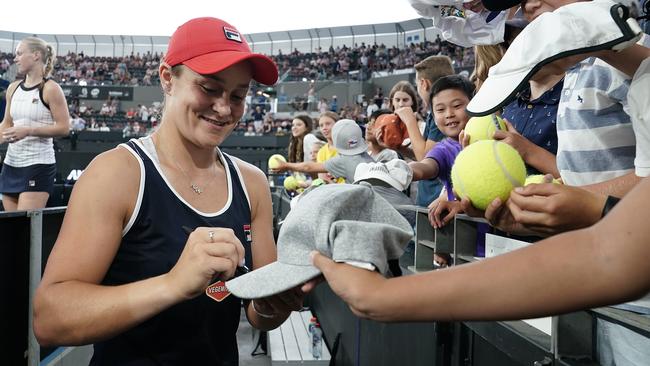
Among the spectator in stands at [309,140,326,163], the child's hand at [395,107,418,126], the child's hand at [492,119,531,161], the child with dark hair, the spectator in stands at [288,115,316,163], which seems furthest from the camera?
the spectator in stands at [288,115,316,163]

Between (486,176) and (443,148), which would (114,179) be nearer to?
→ (486,176)

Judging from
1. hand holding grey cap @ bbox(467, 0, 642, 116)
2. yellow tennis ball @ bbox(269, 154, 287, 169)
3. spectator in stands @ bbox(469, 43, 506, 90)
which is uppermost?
spectator in stands @ bbox(469, 43, 506, 90)

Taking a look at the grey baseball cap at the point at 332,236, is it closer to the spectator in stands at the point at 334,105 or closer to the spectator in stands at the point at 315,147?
the spectator in stands at the point at 315,147

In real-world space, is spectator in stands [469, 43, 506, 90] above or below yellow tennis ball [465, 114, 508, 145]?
above

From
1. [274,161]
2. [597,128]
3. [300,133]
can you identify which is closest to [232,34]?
[597,128]

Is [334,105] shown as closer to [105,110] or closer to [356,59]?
[356,59]

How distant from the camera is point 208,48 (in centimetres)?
156

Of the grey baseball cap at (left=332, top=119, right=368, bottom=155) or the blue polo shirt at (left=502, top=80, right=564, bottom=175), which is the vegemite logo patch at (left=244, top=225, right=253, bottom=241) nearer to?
the blue polo shirt at (left=502, top=80, right=564, bottom=175)

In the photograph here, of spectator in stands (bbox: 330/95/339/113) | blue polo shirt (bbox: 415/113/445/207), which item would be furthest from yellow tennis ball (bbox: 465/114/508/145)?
A: spectator in stands (bbox: 330/95/339/113)

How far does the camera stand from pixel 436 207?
2.29 metres

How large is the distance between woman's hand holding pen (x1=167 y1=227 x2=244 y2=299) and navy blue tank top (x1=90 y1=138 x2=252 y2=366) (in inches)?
12.4

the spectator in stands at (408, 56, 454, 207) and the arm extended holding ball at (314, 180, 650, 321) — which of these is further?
the spectator in stands at (408, 56, 454, 207)

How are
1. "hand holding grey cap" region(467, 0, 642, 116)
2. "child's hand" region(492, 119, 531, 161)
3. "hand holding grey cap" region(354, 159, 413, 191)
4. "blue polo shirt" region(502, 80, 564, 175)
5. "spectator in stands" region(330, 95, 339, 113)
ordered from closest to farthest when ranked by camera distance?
"hand holding grey cap" region(467, 0, 642, 116), "child's hand" region(492, 119, 531, 161), "blue polo shirt" region(502, 80, 564, 175), "hand holding grey cap" region(354, 159, 413, 191), "spectator in stands" region(330, 95, 339, 113)

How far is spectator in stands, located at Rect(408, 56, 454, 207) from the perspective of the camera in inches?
139
